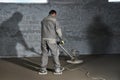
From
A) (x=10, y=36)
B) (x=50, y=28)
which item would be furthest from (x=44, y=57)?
(x=10, y=36)

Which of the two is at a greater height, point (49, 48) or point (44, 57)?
point (49, 48)

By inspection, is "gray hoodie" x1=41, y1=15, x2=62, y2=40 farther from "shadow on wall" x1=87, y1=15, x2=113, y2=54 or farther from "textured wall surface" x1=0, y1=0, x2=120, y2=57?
"shadow on wall" x1=87, y1=15, x2=113, y2=54

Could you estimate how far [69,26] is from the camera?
9.19 metres

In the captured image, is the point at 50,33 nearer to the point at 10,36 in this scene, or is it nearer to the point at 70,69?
the point at 70,69

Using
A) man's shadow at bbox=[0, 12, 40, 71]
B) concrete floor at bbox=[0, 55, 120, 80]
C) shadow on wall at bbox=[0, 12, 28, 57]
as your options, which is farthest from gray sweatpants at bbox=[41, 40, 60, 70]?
shadow on wall at bbox=[0, 12, 28, 57]

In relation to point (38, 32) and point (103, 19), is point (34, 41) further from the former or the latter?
point (103, 19)

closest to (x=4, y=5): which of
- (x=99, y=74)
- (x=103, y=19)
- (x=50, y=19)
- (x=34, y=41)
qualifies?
(x=34, y=41)

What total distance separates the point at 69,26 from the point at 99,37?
1.08 metres

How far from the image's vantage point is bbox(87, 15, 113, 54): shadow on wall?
30.6ft

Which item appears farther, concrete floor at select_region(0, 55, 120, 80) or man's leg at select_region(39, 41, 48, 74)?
man's leg at select_region(39, 41, 48, 74)

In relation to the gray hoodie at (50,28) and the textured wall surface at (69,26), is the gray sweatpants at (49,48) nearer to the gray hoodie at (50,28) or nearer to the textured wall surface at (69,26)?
the gray hoodie at (50,28)

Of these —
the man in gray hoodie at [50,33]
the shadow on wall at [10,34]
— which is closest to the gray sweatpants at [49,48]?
the man in gray hoodie at [50,33]

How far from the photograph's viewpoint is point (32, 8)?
9.01 m

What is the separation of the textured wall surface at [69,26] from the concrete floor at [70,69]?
1.54ft
